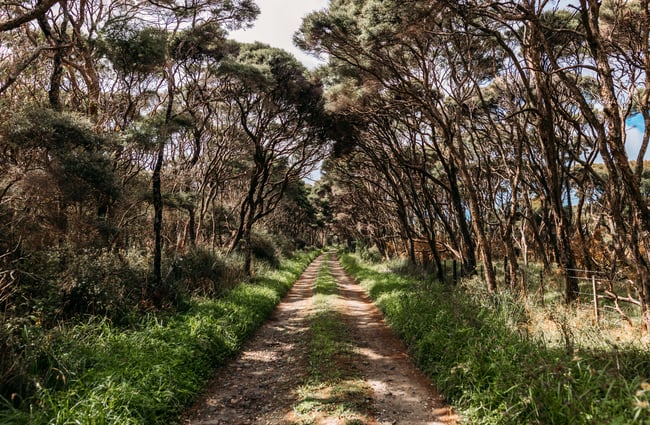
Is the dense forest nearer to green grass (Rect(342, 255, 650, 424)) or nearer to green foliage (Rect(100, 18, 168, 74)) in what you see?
green foliage (Rect(100, 18, 168, 74))

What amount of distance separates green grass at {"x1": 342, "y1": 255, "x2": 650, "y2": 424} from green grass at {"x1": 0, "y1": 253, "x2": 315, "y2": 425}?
3.74 m

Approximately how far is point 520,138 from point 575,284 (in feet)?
12.7

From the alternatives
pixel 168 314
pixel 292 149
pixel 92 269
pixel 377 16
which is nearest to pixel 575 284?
pixel 377 16

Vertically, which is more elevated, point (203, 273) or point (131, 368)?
point (203, 273)

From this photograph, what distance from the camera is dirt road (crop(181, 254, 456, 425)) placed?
4555mm

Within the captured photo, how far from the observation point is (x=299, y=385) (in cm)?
552

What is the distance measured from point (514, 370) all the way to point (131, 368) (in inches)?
200

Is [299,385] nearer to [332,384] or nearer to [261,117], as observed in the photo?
[332,384]

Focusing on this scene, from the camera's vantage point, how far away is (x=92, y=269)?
282 inches

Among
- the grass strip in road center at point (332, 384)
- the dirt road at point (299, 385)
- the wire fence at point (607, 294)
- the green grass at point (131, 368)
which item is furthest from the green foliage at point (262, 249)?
the wire fence at point (607, 294)

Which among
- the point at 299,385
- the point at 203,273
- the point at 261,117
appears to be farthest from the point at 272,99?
the point at 299,385

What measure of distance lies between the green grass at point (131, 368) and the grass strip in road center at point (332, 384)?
1.65 m

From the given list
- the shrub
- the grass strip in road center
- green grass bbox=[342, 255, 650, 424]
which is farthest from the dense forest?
the grass strip in road center

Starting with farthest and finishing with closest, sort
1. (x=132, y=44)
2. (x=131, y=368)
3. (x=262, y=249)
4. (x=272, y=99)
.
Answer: (x=262, y=249) < (x=272, y=99) < (x=132, y=44) < (x=131, y=368)
